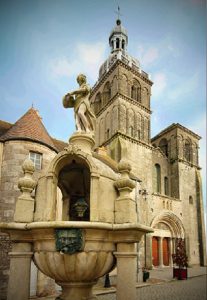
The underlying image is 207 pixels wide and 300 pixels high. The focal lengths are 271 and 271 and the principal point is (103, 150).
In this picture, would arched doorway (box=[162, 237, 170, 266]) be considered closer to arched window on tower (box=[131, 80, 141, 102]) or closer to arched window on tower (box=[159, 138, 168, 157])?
arched window on tower (box=[159, 138, 168, 157])

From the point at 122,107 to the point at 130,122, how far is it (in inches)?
71.1

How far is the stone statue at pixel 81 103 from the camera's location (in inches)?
258

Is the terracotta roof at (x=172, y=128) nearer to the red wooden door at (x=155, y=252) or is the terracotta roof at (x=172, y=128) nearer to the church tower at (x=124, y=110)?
the church tower at (x=124, y=110)

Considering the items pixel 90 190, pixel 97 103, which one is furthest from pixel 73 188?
pixel 97 103

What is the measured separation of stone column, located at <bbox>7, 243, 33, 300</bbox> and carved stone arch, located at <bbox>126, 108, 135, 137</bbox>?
23.6 metres

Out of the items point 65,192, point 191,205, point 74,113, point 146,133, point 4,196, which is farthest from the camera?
point 191,205

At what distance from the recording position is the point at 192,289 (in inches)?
560

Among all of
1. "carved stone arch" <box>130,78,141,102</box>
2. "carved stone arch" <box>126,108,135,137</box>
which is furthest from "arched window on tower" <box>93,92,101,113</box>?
"carved stone arch" <box>126,108,135,137</box>

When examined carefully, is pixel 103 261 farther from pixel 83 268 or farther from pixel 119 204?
pixel 119 204

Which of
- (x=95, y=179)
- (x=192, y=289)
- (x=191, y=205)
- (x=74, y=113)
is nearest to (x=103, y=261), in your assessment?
(x=95, y=179)

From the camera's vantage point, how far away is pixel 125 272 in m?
4.86

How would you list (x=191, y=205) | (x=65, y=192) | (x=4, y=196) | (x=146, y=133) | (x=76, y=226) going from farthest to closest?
(x=191, y=205)
(x=146, y=133)
(x=4, y=196)
(x=65, y=192)
(x=76, y=226)

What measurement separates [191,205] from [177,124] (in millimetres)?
9993

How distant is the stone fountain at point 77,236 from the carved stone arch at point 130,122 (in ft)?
74.9
